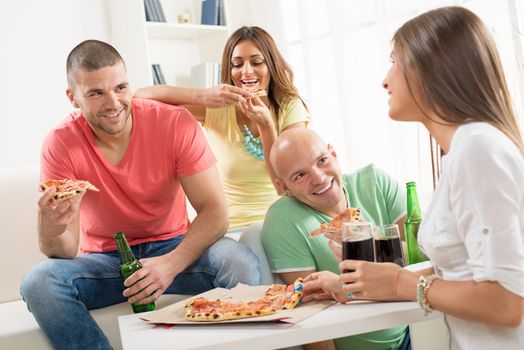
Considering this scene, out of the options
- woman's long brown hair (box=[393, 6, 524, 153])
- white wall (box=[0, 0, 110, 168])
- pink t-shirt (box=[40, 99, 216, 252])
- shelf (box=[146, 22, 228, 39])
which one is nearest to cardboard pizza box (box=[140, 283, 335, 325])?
woman's long brown hair (box=[393, 6, 524, 153])

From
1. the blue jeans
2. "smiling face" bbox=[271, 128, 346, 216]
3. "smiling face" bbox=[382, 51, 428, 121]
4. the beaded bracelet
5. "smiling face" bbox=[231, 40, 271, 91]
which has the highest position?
"smiling face" bbox=[231, 40, 271, 91]

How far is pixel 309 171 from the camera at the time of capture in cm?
200

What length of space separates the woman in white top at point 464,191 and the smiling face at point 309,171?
1.83ft

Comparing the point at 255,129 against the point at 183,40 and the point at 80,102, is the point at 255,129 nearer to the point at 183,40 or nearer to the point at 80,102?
the point at 80,102

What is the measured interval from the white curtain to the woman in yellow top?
3.07 ft

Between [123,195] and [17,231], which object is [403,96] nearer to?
[123,195]

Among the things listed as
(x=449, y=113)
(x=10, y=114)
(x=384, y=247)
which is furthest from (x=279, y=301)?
(x=10, y=114)

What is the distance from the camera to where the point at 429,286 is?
1.32m

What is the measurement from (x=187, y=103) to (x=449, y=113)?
5.22 feet

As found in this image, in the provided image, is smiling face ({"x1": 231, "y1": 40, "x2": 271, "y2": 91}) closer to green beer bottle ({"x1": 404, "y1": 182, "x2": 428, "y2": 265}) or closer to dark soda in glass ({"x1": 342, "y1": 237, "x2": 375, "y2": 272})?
green beer bottle ({"x1": 404, "y1": 182, "x2": 428, "y2": 265})

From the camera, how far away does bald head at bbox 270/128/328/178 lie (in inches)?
79.5

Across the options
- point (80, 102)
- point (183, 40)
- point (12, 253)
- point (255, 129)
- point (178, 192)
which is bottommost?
point (12, 253)

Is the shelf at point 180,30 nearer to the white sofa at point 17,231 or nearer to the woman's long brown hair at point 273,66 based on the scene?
the woman's long brown hair at point 273,66

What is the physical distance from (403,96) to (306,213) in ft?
2.30
